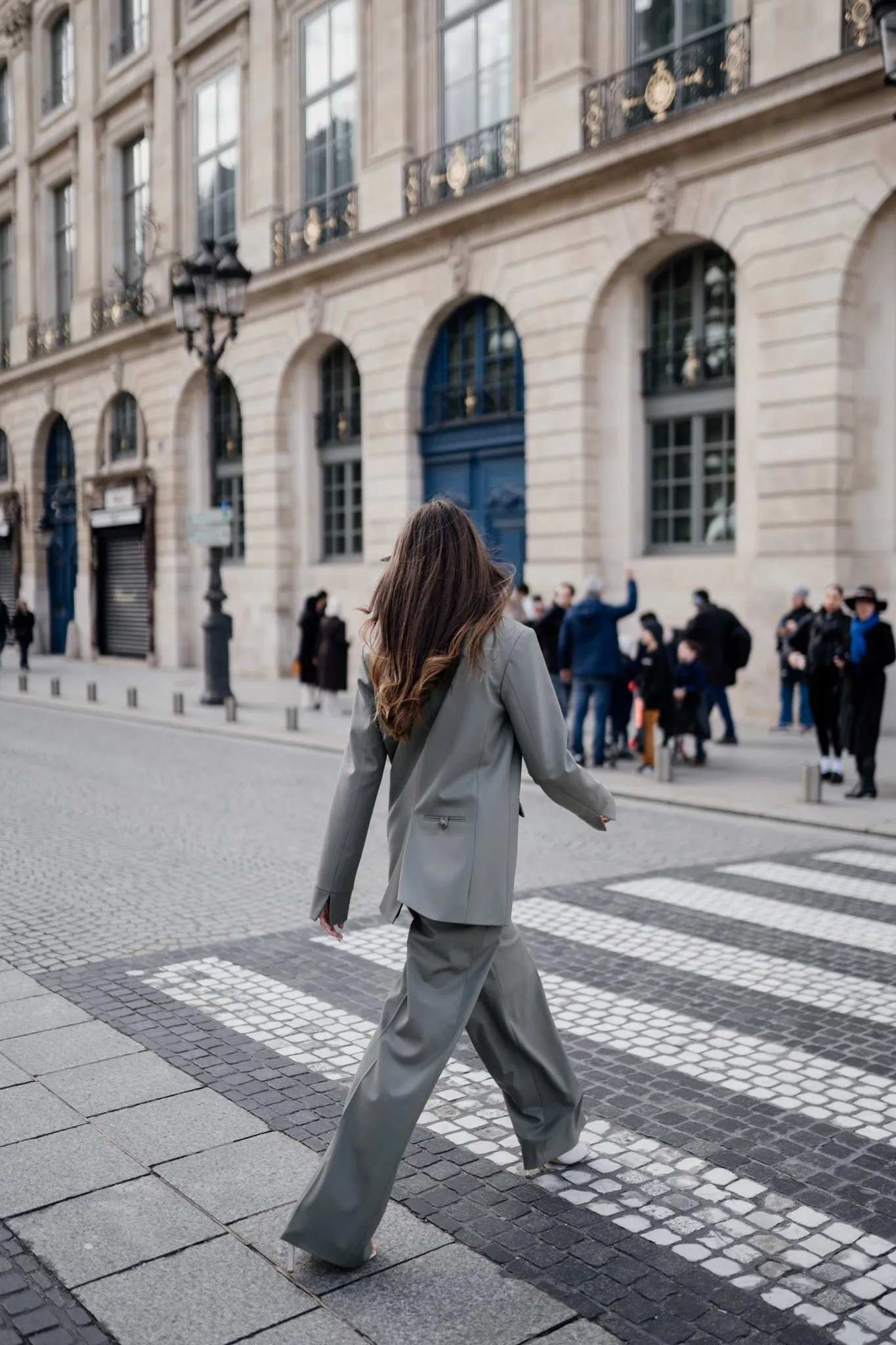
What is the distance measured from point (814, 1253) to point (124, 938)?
13.2 feet

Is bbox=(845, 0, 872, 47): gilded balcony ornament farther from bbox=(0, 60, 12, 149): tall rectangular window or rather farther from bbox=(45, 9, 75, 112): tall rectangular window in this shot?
bbox=(0, 60, 12, 149): tall rectangular window

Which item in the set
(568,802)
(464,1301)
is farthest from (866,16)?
(464,1301)

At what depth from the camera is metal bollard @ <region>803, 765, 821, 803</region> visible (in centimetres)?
1072

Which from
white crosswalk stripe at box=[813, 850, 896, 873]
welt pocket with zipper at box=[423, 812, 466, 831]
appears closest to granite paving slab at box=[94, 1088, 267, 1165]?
welt pocket with zipper at box=[423, 812, 466, 831]

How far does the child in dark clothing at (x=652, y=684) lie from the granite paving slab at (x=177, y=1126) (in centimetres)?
884

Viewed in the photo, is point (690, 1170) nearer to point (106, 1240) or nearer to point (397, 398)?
point (106, 1240)

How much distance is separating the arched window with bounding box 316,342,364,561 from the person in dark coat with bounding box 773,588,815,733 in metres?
10.1

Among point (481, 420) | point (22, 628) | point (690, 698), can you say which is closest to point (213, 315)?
point (481, 420)

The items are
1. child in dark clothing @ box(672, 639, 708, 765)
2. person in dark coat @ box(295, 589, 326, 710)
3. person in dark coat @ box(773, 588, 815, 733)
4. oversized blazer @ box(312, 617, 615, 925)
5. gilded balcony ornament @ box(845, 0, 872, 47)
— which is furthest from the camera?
person in dark coat @ box(295, 589, 326, 710)

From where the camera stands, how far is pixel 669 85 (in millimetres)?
17594

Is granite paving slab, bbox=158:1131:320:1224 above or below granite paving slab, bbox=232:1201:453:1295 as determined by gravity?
above

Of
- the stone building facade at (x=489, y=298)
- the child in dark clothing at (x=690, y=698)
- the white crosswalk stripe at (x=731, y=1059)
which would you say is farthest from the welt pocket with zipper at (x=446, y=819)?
the stone building facade at (x=489, y=298)

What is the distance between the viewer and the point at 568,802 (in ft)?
11.5

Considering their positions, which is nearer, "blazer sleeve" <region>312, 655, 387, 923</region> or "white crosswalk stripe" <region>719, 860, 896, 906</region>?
"blazer sleeve" <region>312, 655, 387, 923</region>
